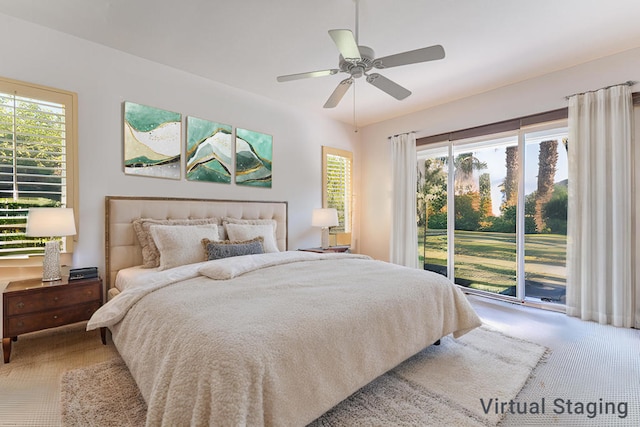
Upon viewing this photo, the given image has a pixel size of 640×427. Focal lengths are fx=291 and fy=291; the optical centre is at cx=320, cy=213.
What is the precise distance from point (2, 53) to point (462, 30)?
3781mm

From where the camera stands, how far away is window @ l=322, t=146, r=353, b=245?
15.6 feet

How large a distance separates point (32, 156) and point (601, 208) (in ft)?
17.2

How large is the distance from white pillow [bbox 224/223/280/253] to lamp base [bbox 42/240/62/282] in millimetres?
1395

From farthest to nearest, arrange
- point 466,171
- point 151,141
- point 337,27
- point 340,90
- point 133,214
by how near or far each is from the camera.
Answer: point 466,171 → point 151,141 → point 133,214 → point 340,90 → point 337,27

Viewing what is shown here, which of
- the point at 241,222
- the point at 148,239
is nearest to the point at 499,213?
the point at 241,222

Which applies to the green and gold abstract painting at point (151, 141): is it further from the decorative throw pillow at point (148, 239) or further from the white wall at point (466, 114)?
the white wall at point (466, 114)

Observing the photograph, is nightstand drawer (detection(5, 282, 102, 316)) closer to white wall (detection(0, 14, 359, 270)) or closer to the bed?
the bed

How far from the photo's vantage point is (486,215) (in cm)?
395

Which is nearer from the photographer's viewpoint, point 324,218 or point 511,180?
point 511,180

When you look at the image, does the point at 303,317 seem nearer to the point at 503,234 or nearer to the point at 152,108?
the point at 152,108

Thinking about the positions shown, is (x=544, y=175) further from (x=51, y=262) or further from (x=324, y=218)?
(x=51, y=262)

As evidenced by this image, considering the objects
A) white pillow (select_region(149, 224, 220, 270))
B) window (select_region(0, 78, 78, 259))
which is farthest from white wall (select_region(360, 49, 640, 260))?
window (select_region(0, 78, 78, 259))

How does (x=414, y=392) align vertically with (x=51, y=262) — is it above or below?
below

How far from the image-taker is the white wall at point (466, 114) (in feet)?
9.63
